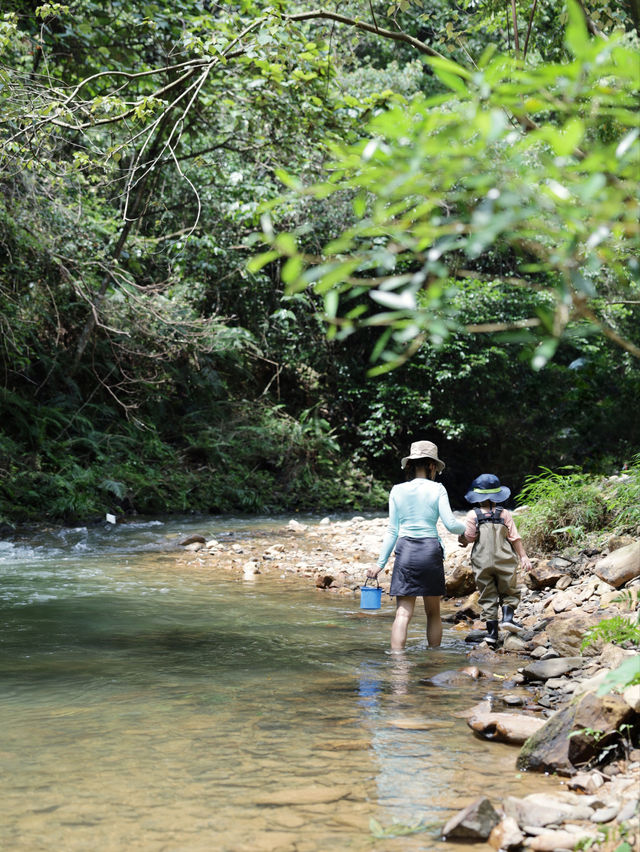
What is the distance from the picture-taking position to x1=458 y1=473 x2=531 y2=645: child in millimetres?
6566

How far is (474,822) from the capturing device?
3098 mm

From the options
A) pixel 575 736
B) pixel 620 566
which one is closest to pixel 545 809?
pixel 575 736

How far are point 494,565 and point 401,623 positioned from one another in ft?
2.96

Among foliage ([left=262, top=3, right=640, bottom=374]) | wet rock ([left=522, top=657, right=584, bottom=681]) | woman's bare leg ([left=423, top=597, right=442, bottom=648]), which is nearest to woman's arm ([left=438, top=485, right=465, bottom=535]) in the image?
woman's bare leg ([left=423, top=597, right=442, bottom=648])

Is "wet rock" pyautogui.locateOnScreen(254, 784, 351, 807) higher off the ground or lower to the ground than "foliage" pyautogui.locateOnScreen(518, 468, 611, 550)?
lower

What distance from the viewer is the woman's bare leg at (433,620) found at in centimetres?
655

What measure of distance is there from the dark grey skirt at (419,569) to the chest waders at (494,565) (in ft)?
1.13

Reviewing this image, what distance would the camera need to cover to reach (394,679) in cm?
563

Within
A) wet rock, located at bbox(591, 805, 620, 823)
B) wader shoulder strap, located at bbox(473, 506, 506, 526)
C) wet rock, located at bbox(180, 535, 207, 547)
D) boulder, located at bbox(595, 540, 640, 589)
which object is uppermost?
wader shoulder strap, located at bbox(473, 506, 506, 526)

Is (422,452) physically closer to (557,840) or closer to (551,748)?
(551,748)

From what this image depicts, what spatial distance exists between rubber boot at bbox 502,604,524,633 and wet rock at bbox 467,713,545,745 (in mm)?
2316

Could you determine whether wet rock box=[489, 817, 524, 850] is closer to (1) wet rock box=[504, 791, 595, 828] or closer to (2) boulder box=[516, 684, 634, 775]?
(1) wet rock box=[504, 791, 595, 828]

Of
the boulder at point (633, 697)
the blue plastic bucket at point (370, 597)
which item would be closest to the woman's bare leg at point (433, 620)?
the blue plastic bucket at point (370, 597)

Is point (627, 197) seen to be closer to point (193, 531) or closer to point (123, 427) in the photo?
Result: point (193, 531)
